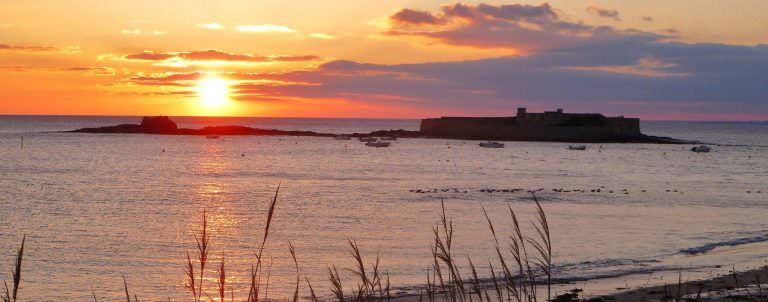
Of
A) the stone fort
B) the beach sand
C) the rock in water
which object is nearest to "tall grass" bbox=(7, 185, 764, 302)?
the beach sand

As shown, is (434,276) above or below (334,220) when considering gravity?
above

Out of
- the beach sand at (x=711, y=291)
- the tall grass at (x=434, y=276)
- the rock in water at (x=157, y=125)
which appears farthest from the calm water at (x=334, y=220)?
the rock in water at (x=157, y=125)

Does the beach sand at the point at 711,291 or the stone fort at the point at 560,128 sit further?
the stone fort at the point at 560,128

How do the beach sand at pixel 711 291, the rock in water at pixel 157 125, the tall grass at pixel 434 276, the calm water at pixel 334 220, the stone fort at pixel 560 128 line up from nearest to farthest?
the tall grass at pixel 434 276, the beach sand at pixel 711 291, the calm water at pixel 334 220, the stone fort at pixel 560 128, the rock in water at pixel 157 125

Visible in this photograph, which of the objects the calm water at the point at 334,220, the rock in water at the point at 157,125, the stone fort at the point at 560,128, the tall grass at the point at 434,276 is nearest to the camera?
the tall grass at the point at 434,276

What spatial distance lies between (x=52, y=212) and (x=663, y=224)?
2208cm

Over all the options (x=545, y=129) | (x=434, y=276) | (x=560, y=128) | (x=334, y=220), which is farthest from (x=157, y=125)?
(x=434, y=276)

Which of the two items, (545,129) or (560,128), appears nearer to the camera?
(560,128)

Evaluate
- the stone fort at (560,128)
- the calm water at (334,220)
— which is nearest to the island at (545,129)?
the stone fort at (560,128)

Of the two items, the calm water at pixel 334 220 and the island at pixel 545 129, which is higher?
the island at pixel 545 129

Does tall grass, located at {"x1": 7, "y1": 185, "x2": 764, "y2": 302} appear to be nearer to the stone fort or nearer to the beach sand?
the beach sand

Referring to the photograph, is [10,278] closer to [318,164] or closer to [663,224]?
[663,224]

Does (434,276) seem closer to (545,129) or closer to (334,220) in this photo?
(334,220)

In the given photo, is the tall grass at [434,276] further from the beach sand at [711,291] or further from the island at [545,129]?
the island at [545,129]
